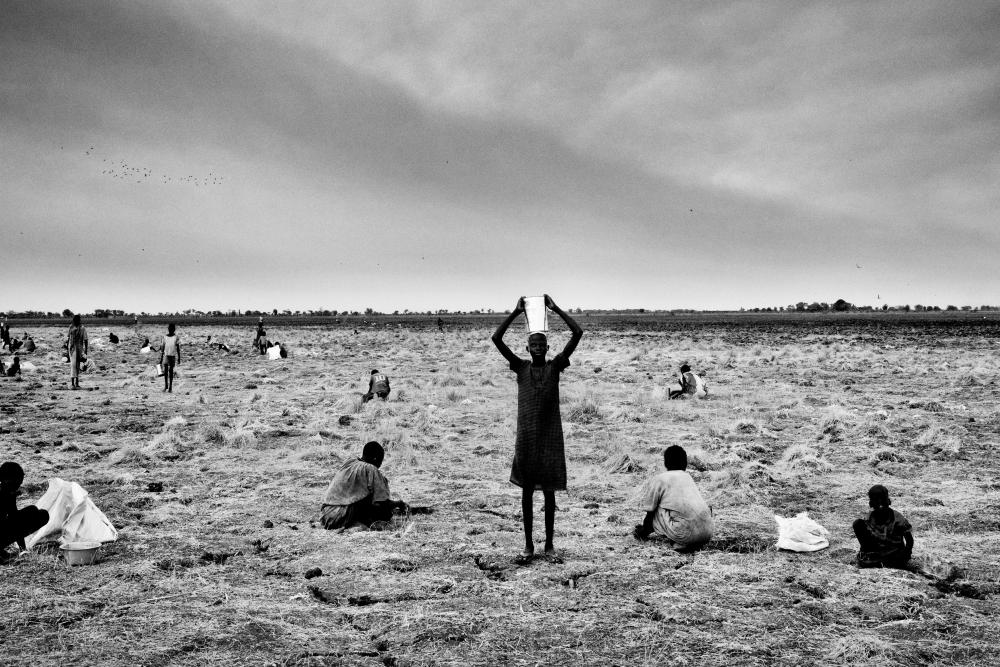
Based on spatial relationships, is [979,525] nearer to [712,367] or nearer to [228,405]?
[228,405]

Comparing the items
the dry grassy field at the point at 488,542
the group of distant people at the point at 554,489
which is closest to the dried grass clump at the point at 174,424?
the dry grassy field at the point at 488,542

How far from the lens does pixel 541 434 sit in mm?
6770

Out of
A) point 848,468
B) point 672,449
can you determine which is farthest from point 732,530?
point 848,468

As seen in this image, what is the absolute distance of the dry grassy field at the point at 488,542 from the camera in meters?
5.08

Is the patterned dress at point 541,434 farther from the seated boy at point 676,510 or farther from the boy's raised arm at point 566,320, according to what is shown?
the seated boy at point 676,510

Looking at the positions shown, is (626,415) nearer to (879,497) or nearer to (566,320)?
(879,497)

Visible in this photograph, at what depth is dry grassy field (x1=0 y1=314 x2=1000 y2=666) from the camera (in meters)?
5.08

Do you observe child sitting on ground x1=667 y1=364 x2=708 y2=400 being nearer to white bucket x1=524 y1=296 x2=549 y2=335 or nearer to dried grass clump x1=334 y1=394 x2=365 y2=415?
dried grass clump x1=334 y1=394 x2=365 y2=415

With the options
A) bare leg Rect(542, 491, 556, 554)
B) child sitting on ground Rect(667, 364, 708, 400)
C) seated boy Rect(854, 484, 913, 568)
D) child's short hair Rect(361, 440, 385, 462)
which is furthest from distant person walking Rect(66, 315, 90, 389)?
seated boy Rect(854, 484, 913, 568)

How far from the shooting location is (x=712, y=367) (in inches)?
1160

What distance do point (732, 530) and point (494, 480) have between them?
3.98 meters

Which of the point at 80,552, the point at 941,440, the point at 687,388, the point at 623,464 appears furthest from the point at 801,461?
the point at 80,552

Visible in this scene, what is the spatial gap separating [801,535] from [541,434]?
3170 millimetres

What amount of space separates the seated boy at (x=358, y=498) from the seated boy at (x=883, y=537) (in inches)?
210
